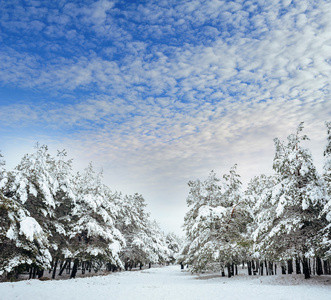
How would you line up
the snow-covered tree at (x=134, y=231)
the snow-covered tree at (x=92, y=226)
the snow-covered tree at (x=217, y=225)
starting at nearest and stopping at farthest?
the snow-covered tree at (x=217, y=225) < the snow-covered tree at (x=92, y=226) < the snow-covered tree at (x=134, y=231)

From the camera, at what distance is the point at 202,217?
21.1 m

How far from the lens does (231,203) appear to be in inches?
957

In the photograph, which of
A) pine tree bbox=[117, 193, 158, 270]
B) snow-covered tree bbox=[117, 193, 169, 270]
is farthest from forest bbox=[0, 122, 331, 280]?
snow-covered tree bbox=[117, 193, 169, 270]

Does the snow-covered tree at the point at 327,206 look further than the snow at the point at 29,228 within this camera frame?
No

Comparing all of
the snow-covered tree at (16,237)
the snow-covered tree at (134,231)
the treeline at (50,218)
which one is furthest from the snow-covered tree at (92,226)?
the snow-covered tree at (134,231)

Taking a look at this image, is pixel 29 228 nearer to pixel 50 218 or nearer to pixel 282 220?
pixel 50 218

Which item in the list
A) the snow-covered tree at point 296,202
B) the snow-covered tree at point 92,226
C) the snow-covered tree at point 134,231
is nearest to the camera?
the snow-covered tree at point 296,202

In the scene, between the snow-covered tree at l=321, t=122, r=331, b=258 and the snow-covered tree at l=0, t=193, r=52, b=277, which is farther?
the snow-covered tree at l=0, t=193, r=52, b=277

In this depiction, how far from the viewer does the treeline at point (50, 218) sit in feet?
51.1

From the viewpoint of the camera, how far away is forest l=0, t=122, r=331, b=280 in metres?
15.6

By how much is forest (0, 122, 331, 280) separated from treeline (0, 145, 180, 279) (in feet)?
0.20

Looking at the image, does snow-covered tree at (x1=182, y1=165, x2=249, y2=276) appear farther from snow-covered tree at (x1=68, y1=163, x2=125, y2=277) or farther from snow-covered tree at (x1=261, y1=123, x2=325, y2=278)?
snow-covered tree at (x1=68, y1=163, x2=125, y2=277)

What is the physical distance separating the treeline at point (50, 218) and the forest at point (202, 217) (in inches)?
2.5

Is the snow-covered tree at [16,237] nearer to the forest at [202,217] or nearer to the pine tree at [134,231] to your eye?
the forest at [202,217]
